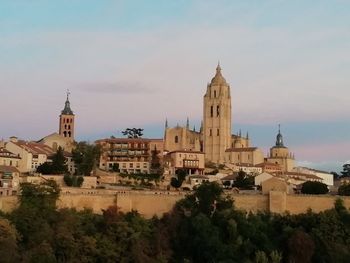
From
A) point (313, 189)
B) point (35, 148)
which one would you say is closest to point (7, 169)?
point (35, 148)

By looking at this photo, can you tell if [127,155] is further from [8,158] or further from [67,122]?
[67,122]

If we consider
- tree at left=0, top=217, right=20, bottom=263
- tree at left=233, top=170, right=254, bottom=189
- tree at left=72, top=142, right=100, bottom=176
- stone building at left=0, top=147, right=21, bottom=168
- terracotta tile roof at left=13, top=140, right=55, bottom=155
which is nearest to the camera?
tree at left=0, top=217, right=20, bottom=263

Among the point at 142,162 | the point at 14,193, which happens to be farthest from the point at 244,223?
the point at 142,162

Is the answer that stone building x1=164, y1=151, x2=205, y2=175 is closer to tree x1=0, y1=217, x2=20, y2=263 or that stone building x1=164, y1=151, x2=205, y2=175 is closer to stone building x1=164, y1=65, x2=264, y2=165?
stone building x1=164, y1=65, x2=264, y2=165

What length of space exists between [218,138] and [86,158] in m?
30.9

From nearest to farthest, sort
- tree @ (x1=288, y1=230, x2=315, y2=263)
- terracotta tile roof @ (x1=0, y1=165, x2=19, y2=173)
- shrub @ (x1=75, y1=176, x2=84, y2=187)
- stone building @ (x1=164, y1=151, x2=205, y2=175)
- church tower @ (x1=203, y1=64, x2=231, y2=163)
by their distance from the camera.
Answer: tree @ (x1=288, y1=230, x2=315, y2=263) < terracotta tile roof @ (x1=0, y1=165, x2=19, y2=173) < shrub @ (x1=75, y1=176, x2=84, y2=187) < stone building @ (x1=164, y1=151, x2=205, y2=175) < church tower @ (x1=203, y1=64, x2=231, y2=163)

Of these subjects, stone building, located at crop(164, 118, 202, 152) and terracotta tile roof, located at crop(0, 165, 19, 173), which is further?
stone building, located at crop(164, 118, 202, 152)

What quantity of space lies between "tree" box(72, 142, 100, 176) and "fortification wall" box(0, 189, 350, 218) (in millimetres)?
15398

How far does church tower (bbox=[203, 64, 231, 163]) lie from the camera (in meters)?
93.5

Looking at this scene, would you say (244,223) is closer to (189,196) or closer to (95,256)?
(189,196)

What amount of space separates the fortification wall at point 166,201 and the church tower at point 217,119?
135ft

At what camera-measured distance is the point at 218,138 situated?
→ 94375 millimetres

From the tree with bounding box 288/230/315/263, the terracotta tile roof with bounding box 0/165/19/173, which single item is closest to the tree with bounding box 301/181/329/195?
the tree with bounding box 288/230/315/263

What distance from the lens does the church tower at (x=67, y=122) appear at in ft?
289
